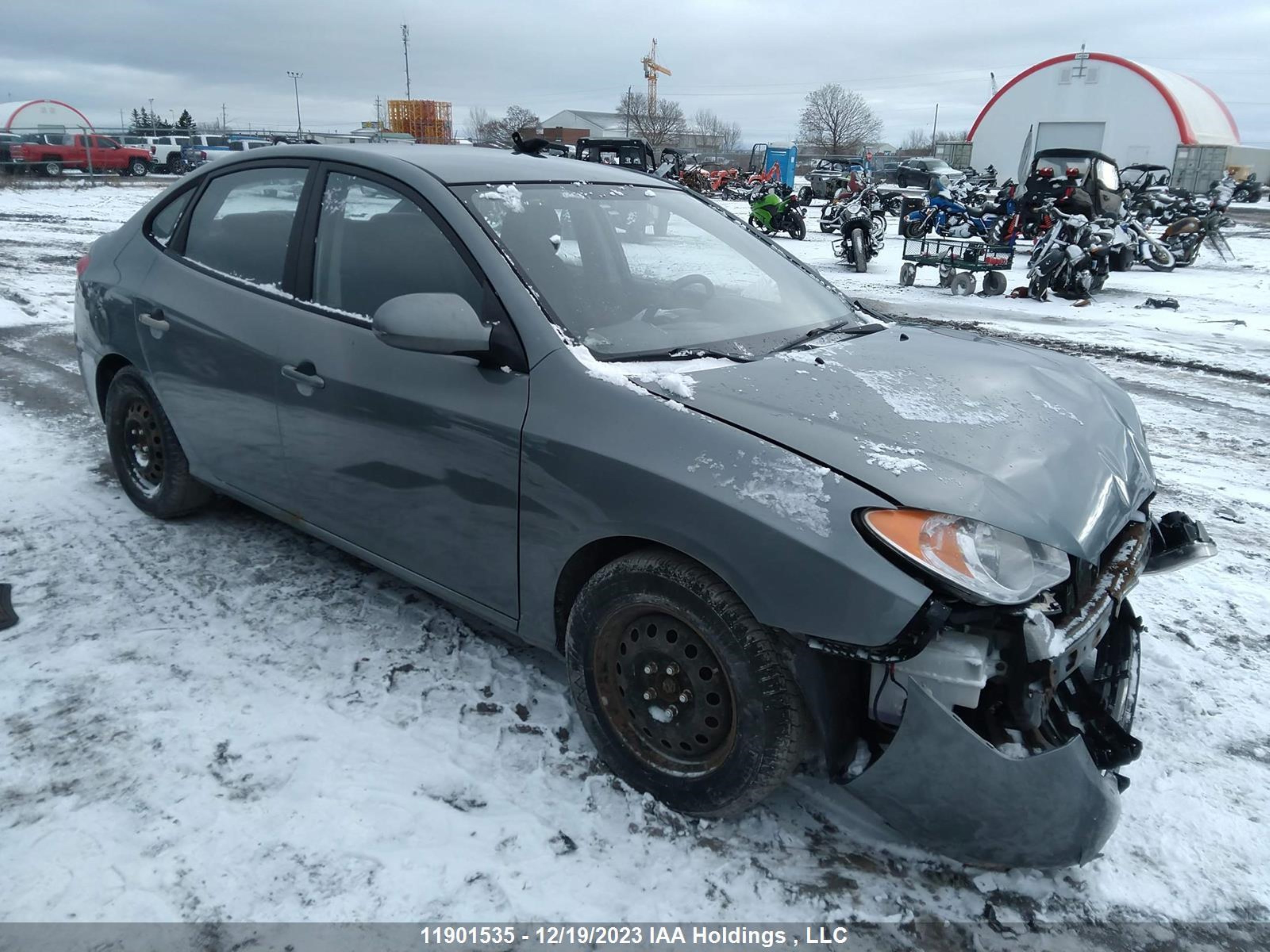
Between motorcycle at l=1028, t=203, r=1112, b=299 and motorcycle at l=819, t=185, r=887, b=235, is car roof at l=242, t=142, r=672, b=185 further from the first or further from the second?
motorcycle at l=819, t=185, r=887, b=235

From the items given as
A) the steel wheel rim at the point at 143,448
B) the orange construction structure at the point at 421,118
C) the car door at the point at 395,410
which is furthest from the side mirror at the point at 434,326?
the orange construction structure at the point at 421,118

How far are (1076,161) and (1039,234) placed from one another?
6.85ft

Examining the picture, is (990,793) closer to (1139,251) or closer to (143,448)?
(143,448)

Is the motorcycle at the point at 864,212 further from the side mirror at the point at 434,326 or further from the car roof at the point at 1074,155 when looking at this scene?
the side mirror at the point at 434,326

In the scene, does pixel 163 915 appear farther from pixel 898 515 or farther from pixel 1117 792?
pixel 1117 792

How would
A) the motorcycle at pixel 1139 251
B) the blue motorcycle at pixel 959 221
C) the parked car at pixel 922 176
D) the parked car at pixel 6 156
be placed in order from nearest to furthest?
the motorcycle at pixel 1139 251 < the blue motorcycle at pixel 959 221 < the parked car at pixel 922 176 < the parked car at pixel 6 156

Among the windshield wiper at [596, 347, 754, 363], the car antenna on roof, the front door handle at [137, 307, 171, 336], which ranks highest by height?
the car antenna on roof

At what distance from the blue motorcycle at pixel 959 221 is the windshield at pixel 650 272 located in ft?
35.8

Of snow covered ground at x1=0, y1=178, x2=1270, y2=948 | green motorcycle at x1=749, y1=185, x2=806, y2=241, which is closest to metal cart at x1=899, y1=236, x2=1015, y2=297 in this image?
green motorcycle at x1=749, y1=185, x2=806, y2=241

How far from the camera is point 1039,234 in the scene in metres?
15.6

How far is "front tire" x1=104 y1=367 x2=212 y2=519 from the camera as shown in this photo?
12.6 ft

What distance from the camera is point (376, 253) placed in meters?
2.89

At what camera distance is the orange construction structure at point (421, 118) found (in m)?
55.5

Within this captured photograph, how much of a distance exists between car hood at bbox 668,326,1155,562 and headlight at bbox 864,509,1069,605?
1.1 inches
